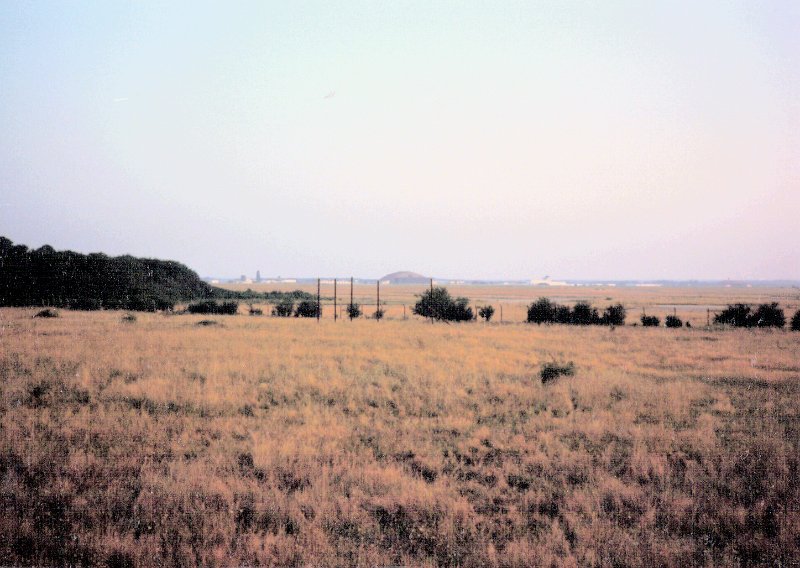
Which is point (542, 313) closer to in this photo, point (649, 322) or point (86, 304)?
point (649, 322)

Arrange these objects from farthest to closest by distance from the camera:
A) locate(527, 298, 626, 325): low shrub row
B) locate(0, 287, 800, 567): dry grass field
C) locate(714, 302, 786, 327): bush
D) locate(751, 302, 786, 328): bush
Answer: locate(527, 298, 626, 325): low shrub row < locate(714, 302, 786, 327): bush < locate(751, 302, 786, 328): bush < locate(0, 287, 800, 567): dry grass field

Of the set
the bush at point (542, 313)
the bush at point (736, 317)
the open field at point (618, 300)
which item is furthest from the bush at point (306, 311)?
the bush at point (736, 317)

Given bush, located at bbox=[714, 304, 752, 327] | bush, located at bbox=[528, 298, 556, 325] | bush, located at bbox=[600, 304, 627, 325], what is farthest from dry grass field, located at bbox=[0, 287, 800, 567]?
bush, located at bbox=[714, 304, 752, 327]

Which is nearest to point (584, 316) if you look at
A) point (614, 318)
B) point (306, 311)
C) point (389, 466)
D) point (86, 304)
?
point (614, 318)

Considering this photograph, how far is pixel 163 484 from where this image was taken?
22.6ft

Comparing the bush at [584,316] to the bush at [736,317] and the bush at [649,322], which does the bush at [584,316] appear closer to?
the bush at [649,322]

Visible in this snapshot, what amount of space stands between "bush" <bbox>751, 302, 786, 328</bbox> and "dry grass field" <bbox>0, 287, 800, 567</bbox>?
28.8 meters

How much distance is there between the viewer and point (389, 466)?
7.87m

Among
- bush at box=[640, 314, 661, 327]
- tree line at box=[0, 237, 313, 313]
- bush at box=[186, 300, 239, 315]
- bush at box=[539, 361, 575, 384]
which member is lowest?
bush at box=[640, 314, 661, 327]

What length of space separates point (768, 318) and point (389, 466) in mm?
45737

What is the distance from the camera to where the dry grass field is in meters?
5.51

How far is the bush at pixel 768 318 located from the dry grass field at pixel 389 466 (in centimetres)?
2880

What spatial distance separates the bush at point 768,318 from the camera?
4141 centimetres

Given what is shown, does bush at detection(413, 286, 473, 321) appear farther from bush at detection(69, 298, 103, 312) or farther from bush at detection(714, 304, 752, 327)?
bush at detection(69, 298, 103, 312)
